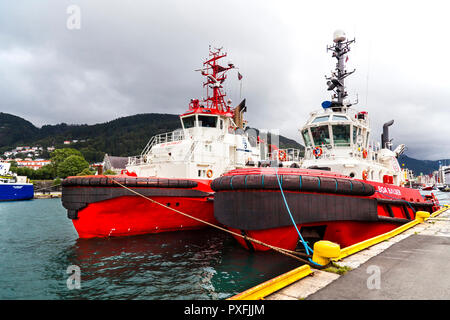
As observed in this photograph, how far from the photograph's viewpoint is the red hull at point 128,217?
30.4 feet

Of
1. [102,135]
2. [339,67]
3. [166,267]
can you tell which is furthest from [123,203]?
[102,135]

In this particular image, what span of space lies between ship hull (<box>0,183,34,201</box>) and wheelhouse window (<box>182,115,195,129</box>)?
31.0 m

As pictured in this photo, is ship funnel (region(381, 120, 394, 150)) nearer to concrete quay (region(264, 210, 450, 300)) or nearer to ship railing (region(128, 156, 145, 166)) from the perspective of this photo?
concrete quay (region(264, 210, 450, 300))

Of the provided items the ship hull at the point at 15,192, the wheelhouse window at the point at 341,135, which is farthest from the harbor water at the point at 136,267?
the ship hull at the point at 15,192

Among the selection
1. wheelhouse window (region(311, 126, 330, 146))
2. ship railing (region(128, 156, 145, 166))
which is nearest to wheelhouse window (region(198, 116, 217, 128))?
ship railing (region(128, 156, 145, 166))

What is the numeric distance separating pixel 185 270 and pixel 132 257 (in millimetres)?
2015

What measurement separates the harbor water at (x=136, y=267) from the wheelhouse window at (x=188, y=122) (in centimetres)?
635

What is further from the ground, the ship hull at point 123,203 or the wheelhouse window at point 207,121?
the wheelhouse window at point 207,121

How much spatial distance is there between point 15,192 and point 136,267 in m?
36.3

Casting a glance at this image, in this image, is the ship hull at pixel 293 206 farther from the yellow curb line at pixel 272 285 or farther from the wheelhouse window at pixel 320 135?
the wheelhouse window at pixel 320 135

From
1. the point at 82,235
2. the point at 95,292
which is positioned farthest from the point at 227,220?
the point at 82,235

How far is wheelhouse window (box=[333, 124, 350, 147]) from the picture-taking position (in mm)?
10609

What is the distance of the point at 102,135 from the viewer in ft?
488

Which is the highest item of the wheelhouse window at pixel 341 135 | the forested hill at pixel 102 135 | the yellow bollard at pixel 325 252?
the forested hill at pixel 102 135
